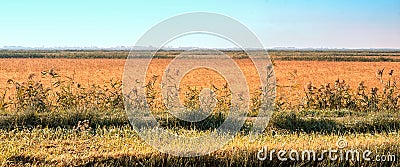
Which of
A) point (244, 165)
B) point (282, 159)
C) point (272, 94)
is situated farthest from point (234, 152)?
point (272, 94)

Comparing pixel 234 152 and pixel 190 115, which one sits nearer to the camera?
pixel 234 152

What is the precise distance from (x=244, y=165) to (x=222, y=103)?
3064mm

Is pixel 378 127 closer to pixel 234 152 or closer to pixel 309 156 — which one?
pixel 309 156

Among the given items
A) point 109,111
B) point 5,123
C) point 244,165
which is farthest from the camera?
point 109,111

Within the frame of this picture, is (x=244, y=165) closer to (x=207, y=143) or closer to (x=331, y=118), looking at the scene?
(x=207, y=143)

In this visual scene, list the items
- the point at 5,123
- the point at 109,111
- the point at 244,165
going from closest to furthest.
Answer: the point at 244,165 < the point at 5,123 < the point at 109,111

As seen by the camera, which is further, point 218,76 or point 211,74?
point 211,74

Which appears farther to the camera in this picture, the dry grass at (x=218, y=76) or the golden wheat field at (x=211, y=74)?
the golden wheat field at (x=211, y=74)

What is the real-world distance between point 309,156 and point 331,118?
2.65 meters

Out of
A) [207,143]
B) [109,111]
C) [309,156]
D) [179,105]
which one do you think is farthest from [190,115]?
[309,156]

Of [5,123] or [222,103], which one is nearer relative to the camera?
[5,123]

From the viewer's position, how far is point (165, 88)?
826 cm

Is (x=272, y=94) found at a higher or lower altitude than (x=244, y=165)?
higher

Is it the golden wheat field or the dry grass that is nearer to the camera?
the dry grass
